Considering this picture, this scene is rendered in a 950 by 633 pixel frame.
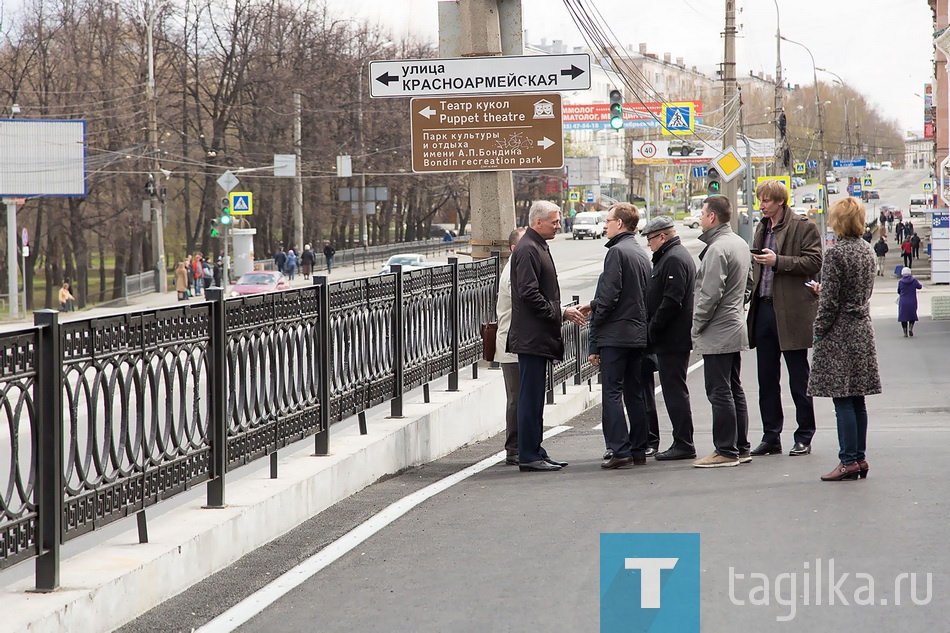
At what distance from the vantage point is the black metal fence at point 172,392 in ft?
15.9

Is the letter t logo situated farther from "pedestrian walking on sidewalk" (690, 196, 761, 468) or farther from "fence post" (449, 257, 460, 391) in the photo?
"fence post" (449, 257, 460, 391)

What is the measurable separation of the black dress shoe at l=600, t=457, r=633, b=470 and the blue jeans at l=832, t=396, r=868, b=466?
1.61 m

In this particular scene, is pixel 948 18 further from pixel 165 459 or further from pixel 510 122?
pixel 165 459

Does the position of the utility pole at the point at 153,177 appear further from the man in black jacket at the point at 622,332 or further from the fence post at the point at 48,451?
the fence post at the point at 48,451

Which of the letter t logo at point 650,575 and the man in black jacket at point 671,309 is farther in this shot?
the man in black jacket at point 671,309

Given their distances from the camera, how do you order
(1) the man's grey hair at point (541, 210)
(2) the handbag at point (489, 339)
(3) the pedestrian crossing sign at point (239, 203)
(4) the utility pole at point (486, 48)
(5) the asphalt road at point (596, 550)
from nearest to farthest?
(5) the asphalt road at point (596, 550)
(1) the man's grey hair at point (541, 210)
(2) the handbag at point (489, 339)
(4) the utility pole at point (486, 48)
(3) the pedestrian crossing sign at point (239, 203)

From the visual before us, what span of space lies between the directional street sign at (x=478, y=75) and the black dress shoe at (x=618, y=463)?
15.0ft

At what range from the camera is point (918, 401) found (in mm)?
→ 16344

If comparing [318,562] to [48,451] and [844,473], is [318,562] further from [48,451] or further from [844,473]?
[844,473]

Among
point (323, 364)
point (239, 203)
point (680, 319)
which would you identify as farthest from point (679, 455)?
point (239, 203)

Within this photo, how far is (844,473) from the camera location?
24.9 ft

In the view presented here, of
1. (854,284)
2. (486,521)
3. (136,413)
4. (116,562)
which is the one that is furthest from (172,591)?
(854,284)

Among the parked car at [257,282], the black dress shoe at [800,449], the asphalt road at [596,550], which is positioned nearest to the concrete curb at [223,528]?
the asphalt road at [596,550]

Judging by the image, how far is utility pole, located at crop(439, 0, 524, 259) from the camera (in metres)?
12.9
